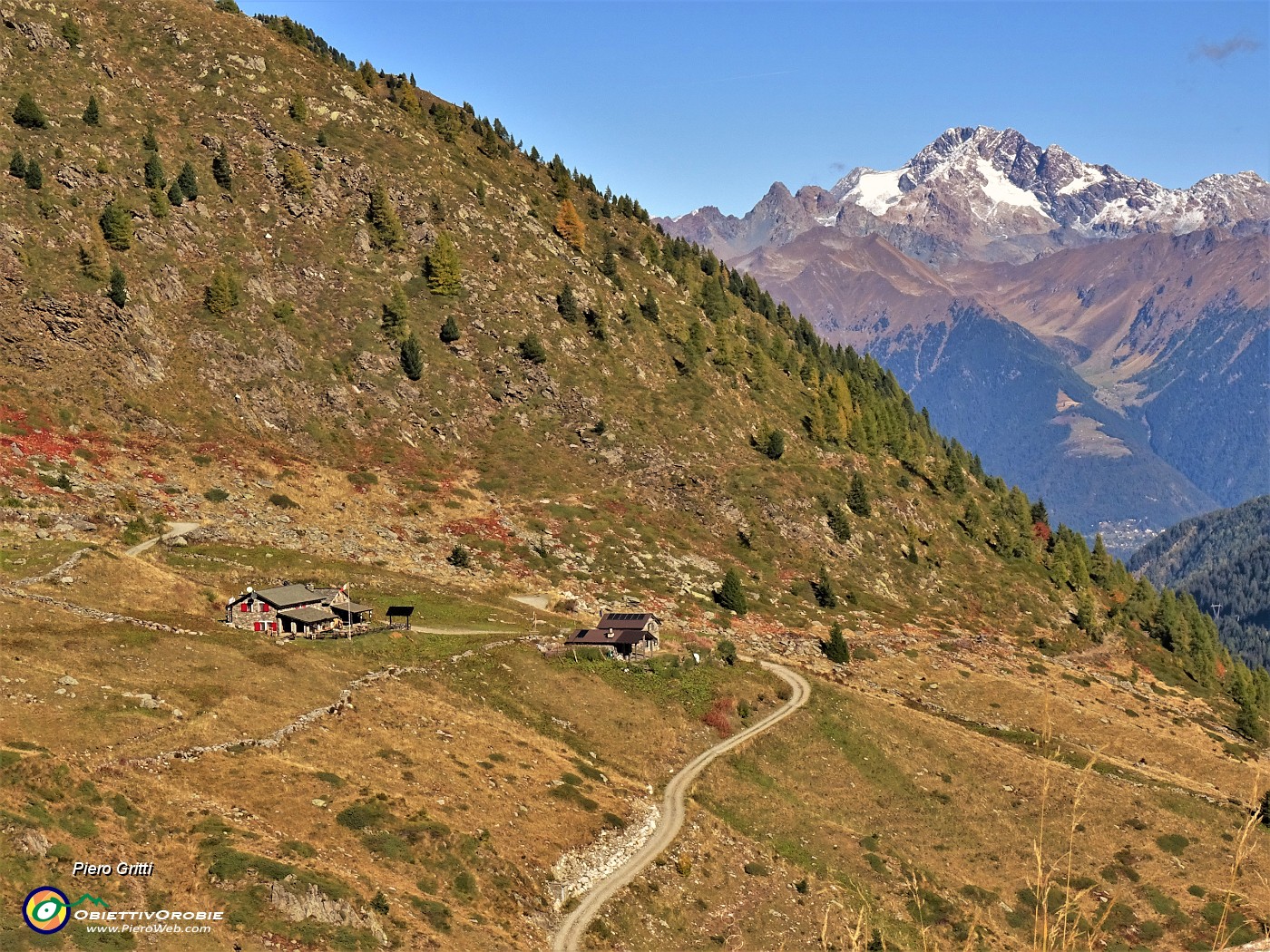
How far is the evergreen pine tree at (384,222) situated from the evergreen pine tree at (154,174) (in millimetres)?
33751

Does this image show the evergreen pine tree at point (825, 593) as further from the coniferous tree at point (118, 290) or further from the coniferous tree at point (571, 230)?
the coniferous tree at point (118, 290)

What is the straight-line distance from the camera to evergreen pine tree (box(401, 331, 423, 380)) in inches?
6152

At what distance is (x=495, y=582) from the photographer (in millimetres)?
119875

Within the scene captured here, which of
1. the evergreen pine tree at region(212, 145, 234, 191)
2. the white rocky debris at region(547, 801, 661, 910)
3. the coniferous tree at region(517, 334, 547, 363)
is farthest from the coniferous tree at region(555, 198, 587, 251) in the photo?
the white rocky debris at region(547, 801, 661, 910)

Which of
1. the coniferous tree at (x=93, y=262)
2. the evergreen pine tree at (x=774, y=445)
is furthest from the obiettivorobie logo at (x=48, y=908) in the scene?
the evergreen pine tree at (x=774, y=445)

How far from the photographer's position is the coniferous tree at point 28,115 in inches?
5792

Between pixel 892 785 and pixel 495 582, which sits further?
pixel 495 582

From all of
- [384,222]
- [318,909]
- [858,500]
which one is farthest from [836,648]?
[384,222]

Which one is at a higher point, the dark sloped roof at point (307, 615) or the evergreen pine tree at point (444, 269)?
the evergreen pine tree at point (444, 269)

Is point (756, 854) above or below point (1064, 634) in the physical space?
below

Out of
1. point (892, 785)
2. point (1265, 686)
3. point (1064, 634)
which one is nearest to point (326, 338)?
point (892, 785)

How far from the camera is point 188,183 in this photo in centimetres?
15462

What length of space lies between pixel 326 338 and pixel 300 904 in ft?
408

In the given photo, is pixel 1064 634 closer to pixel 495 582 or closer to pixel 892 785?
pixel 892 785
